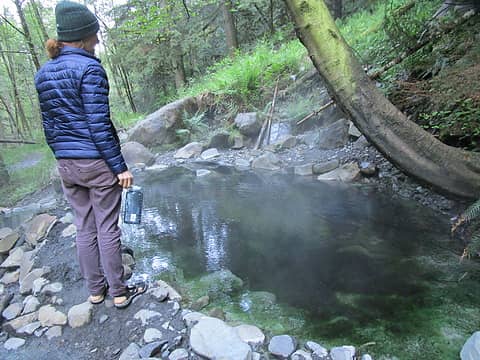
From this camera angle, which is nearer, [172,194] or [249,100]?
[172,194]

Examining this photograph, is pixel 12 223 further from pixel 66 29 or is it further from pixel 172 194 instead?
pixel 66 29

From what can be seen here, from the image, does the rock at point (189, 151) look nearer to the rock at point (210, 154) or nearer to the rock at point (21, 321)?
the rock at point (210, 154)

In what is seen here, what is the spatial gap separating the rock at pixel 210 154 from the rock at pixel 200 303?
5862mm

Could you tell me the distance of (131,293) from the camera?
2557mm

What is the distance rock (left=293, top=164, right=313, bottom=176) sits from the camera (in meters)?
6.14

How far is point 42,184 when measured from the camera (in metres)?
7.95

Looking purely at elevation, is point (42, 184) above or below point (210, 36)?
below

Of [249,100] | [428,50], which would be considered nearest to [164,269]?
[428,50]

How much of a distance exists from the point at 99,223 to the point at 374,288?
227 centimetres

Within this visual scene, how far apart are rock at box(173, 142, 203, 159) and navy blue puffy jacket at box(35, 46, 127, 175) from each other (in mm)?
6495

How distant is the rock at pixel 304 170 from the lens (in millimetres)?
6137

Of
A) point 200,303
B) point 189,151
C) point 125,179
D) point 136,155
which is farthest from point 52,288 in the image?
point 189,151

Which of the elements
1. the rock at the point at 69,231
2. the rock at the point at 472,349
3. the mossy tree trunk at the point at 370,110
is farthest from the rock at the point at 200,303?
the mossy tree trunk at the point at 370,110

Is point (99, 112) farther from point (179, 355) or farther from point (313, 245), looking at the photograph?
point (313, 245)
